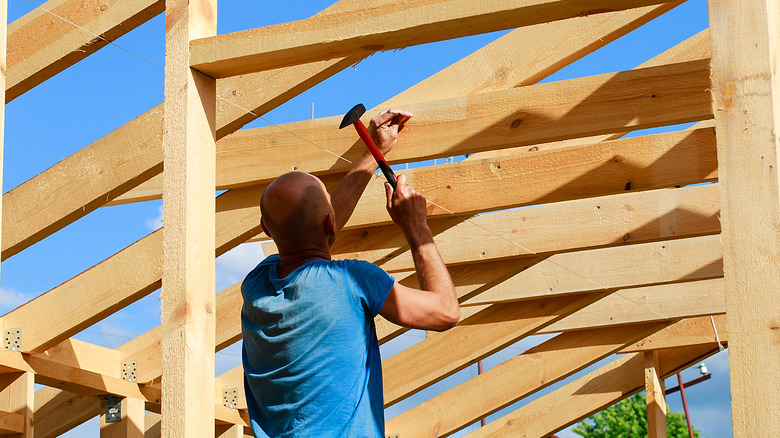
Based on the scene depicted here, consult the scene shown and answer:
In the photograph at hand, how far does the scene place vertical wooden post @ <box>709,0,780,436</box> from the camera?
6.35 ft

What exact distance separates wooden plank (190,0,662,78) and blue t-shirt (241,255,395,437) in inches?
21.1

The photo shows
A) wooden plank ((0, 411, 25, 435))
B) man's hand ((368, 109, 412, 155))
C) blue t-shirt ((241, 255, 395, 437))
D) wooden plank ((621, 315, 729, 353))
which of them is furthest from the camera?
wooden plank ((621, 315, 729, 353))

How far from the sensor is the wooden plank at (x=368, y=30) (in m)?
2.19

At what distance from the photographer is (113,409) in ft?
16.6

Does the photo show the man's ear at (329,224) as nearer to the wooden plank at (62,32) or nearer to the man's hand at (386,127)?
the man's hand at (386,127)

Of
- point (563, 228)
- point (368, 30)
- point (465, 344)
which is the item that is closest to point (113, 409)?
point (465, 344)

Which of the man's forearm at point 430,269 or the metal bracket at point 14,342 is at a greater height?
the metal bracket at point 14,342

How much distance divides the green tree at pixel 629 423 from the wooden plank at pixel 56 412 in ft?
58.8

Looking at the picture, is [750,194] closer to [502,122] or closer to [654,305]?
[502,122]

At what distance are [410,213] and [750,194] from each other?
81 cm

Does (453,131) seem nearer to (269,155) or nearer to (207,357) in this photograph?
(269,155)

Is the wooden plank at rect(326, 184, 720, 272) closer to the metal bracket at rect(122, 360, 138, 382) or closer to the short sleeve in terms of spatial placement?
the metal bracket at rect(122, 360, 138, 382)

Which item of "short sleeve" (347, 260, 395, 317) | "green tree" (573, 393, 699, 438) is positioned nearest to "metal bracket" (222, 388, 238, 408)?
"short sleeve" (347, 260, 395, 317)

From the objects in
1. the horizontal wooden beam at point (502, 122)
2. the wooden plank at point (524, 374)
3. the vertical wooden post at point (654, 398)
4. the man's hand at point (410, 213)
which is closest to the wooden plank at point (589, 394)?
the vertical wooden post at point (654, 398)
